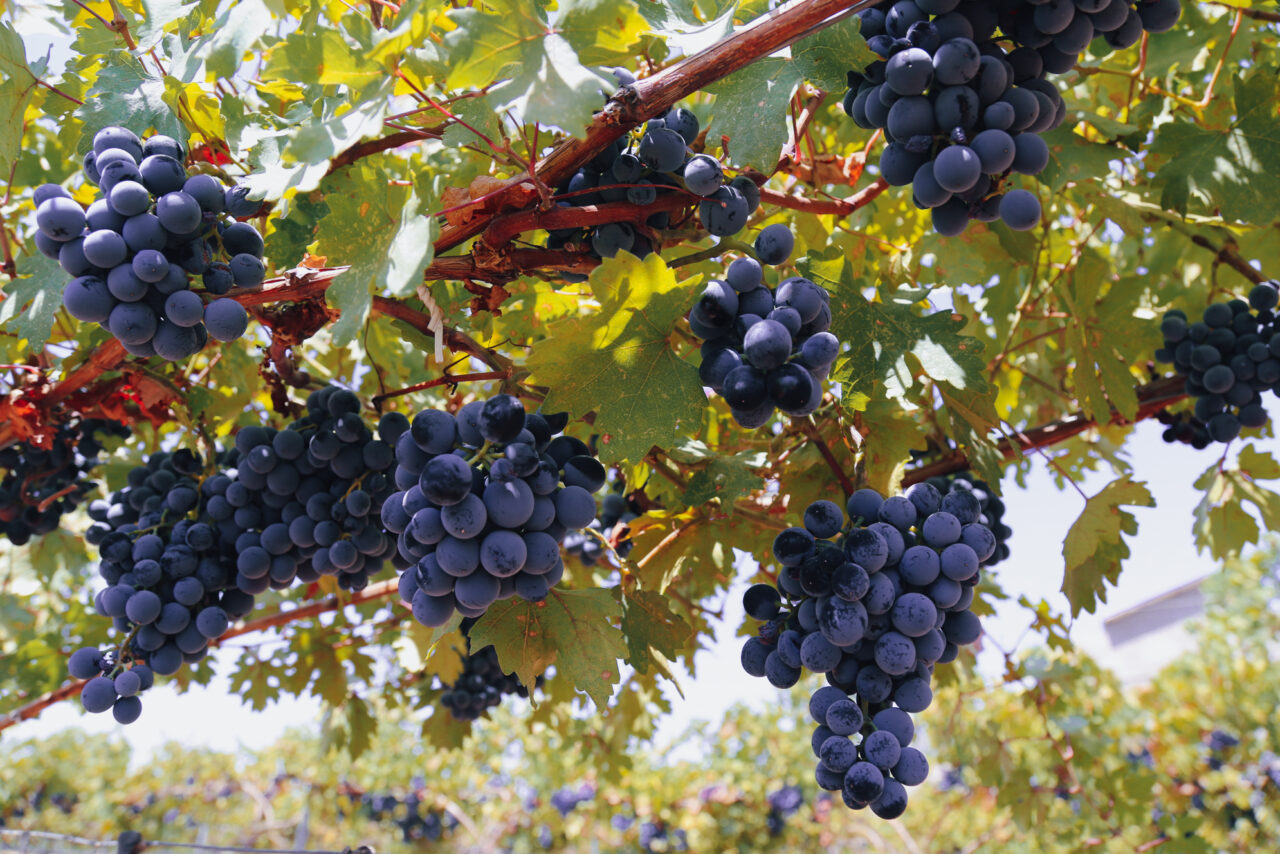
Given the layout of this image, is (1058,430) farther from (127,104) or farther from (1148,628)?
(1148,628)

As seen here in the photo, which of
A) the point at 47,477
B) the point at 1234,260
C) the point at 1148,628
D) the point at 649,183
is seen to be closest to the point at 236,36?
the point at 649,183

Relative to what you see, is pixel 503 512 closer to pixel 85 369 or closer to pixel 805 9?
pixel 805 9

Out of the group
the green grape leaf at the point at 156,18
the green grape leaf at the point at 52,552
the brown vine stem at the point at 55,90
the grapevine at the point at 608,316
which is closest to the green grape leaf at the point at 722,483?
the grapevine at the point at 608,316

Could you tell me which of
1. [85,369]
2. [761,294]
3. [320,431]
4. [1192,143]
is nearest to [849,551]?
[761,294]

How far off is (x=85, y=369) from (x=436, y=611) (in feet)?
3.77

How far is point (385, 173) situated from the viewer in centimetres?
153

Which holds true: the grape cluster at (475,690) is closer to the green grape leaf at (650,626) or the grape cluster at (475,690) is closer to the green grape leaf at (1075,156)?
the green grape leaf at (650,626)

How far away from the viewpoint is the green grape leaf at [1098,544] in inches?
83.4

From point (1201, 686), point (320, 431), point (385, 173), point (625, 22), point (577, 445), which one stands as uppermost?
point (625, 22)

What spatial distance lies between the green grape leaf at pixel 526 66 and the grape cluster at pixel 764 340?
0.40m

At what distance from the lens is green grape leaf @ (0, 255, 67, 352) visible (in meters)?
1.61

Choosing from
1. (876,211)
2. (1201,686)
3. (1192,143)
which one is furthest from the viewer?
(1201,686)

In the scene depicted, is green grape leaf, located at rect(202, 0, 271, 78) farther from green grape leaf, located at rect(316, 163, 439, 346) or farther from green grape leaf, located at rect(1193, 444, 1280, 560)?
green grape leaf, located at rect(1193, 444, 1280, 560)

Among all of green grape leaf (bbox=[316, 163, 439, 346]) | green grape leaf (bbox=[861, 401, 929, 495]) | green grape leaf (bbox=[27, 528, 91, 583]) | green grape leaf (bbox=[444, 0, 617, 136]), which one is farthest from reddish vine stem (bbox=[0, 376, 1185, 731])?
green grape leaf (bbox=[444, 0, 617, 136])
